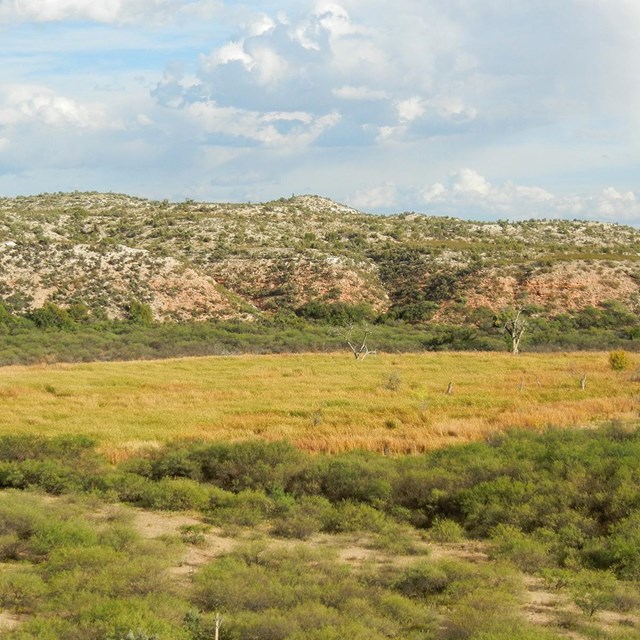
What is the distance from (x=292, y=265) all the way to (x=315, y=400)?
52238mm

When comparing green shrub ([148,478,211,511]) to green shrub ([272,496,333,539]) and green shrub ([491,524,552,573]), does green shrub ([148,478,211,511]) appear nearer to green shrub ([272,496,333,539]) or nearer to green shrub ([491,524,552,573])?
green shrub ([272,496,333,539])

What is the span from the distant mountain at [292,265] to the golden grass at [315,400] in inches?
1049

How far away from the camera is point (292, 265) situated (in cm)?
8250

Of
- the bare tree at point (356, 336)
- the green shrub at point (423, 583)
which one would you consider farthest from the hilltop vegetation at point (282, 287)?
the green shrub at point (423, 583)

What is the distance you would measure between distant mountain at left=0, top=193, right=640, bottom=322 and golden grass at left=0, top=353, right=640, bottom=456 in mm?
26638

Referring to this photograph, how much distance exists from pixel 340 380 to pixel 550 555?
23.3 m

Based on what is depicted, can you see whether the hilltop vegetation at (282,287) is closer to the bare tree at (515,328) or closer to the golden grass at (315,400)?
the bare tree at (515,328)

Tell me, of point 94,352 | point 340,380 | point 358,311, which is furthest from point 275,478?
point 358,311

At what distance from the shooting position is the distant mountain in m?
71.4

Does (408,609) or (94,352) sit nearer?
(408,609)

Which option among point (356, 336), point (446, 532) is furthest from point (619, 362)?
point (446, 532)

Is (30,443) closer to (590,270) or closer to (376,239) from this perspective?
(590,270)

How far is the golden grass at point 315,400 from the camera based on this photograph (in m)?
24.2

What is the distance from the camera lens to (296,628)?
10.4m
